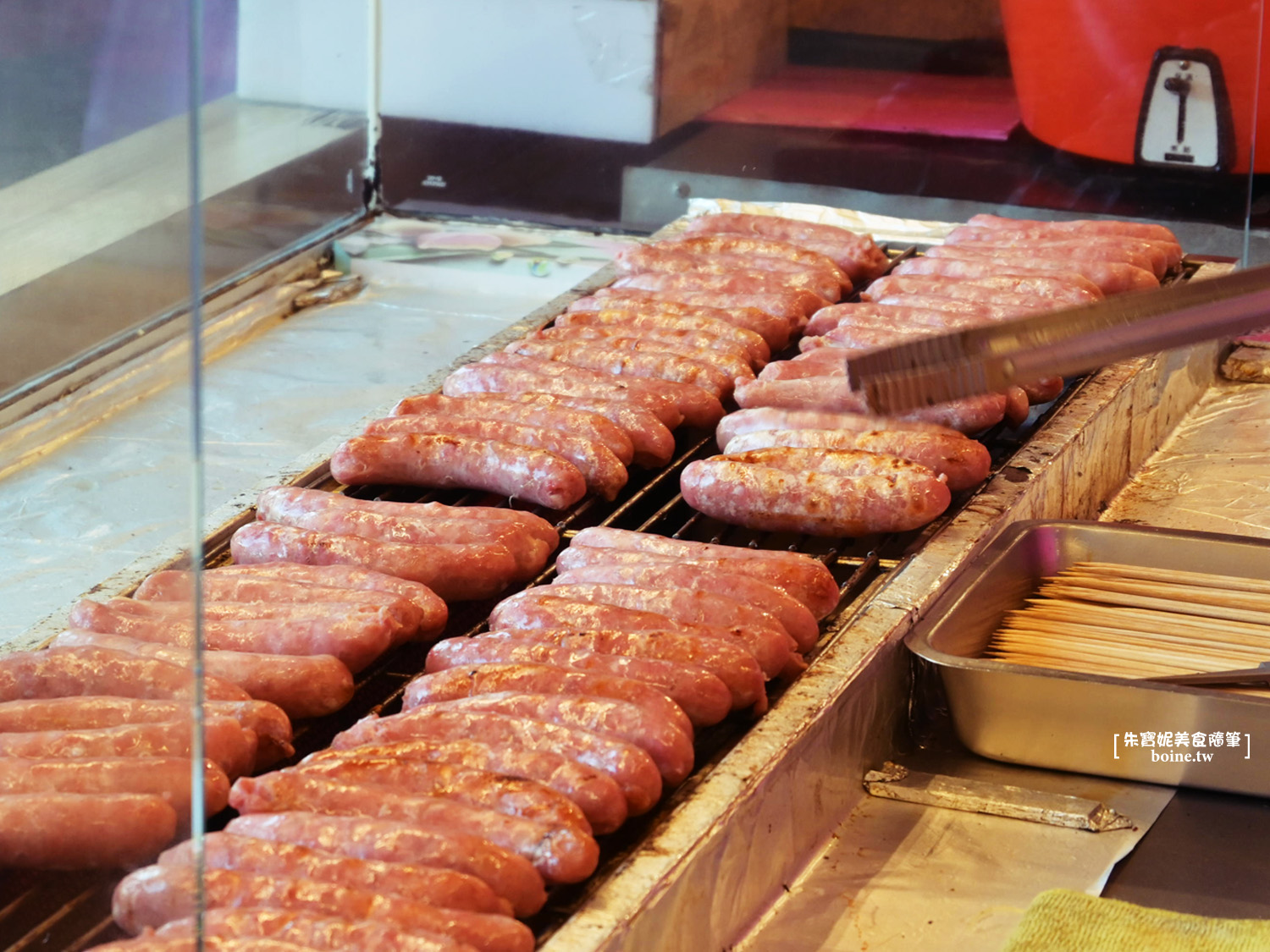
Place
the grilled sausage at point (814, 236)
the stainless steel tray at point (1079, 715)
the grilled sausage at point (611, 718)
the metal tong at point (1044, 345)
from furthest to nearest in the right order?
the grilled sausage at point (814, 236) → the stainless steel tray at point (1079, 715) → the grilled sausage at point (611, 718) → the metal tong at point (1044, 345)

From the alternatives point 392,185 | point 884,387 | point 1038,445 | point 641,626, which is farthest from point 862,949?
point 392,185

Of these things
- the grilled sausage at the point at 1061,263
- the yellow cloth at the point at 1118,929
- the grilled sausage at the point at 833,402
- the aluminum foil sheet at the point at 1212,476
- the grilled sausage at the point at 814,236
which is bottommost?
the yellow cloth at the point at 1118,929

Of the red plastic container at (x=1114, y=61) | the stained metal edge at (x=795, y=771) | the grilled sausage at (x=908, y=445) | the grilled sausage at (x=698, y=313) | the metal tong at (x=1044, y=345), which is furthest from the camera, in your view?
the red plastic container at (x=1114, y=61)

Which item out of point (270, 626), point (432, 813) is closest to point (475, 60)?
point (270, 626)

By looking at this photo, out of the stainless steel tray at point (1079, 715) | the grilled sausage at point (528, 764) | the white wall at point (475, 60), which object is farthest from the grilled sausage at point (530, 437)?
the white wall at point (475, 60)

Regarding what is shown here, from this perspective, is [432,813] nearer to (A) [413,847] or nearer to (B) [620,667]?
(A) [413,847]

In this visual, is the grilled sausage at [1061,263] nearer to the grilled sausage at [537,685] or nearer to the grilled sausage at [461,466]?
the grilled sausage at [461,466]

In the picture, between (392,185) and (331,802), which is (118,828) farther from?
(392,185)

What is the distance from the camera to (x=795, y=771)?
2.97m

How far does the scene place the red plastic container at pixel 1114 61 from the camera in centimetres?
630

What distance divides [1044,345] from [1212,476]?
125 inches

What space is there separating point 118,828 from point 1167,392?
4.06 metres

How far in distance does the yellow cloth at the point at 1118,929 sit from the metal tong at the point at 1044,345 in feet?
3.61

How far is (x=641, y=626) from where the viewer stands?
3.17 metres
